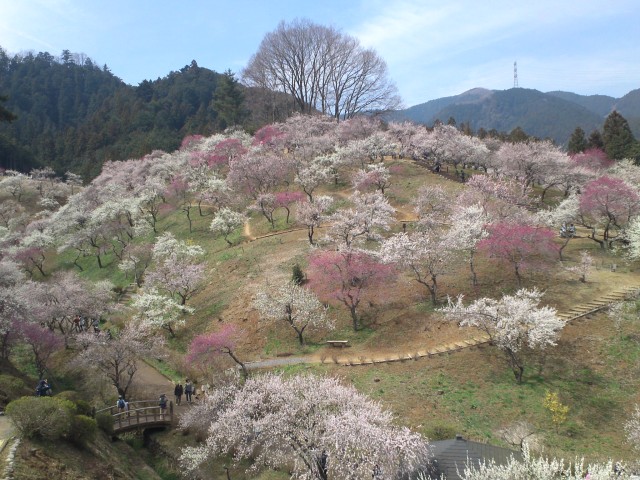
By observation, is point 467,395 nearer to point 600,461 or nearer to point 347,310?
point 600,461

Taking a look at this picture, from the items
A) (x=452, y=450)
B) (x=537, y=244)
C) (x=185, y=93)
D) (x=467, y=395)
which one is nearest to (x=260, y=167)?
(x=537, y=244)

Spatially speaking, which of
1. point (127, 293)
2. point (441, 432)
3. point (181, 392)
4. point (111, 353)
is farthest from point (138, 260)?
point (441, 432)

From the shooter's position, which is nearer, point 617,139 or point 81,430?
point 81,430

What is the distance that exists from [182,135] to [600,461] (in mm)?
91610

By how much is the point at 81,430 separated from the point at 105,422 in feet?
13.5

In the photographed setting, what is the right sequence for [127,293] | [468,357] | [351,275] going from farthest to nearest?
[127,293] < [351,275] < [468,357]

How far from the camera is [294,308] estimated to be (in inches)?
1068

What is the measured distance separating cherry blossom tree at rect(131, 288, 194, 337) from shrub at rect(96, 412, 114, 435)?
9597mm

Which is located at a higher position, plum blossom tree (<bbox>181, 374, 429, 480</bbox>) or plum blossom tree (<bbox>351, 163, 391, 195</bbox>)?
plum blossom tree (<bbox>351, 163, 391, 195</bbox>)

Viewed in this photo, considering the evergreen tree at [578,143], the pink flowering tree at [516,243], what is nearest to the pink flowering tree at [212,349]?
the pink flowering tree at [516,243]

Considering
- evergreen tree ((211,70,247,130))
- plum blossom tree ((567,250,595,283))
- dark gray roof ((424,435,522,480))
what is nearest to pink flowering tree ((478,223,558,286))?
plum blossom tree ((567,250,595,283))

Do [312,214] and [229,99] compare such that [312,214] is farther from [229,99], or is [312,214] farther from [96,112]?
[96,112]

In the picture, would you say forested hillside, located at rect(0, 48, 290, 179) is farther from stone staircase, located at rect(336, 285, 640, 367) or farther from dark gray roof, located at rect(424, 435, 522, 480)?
dark gray roof, located at rect(424, 435, 522, 480)

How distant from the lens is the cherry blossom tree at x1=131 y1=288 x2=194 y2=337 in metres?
29.5
